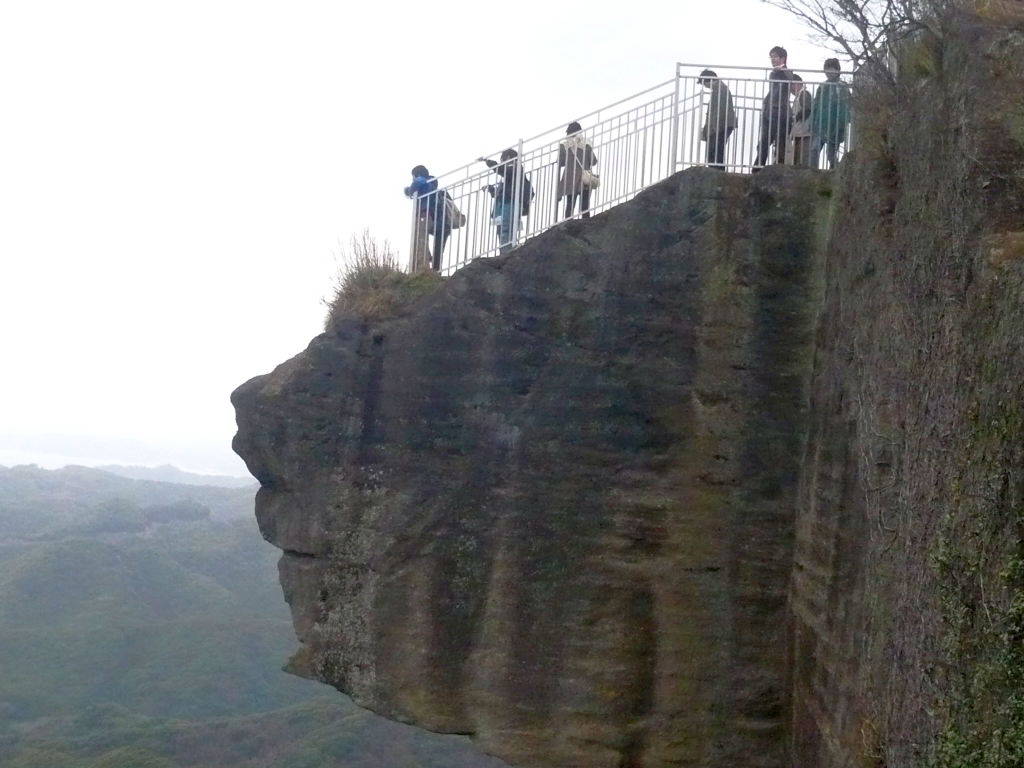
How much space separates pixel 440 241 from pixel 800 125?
324 cm

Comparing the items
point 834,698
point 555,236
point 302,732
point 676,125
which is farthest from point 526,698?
point 302,732

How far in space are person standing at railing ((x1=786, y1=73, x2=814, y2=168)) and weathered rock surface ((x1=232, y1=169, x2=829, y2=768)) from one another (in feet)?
1.20

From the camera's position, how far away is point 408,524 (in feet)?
28.6

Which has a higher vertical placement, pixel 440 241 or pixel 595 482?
pixel 440 241

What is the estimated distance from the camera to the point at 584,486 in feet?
28.0

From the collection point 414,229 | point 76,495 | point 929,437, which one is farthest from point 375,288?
point 76,495

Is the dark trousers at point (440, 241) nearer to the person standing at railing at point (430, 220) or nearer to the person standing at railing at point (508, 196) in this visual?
the person standing at railing at point (430, 220)

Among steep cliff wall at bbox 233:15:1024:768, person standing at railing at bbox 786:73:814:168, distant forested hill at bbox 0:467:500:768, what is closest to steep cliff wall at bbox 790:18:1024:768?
steep cliff wall at bbox 233:15:1024:768

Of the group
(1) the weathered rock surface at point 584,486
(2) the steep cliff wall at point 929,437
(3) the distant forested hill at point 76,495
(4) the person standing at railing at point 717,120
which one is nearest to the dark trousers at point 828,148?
(1) the weathered rock surface at point 584,486

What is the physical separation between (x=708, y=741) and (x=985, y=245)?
471 centimetres

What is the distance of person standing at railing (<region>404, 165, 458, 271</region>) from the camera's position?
9641 millimetres

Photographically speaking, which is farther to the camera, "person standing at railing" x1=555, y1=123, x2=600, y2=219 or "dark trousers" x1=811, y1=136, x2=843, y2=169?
"person standing at railing" x1=555, y1=123, x2=600, y2=219

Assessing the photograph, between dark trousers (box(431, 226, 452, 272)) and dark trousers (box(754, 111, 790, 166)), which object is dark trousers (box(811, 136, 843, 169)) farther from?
dark trousers (box(431, 226, 452, 272))

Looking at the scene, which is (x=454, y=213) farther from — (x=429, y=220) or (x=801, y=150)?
(x=801, y=150)
